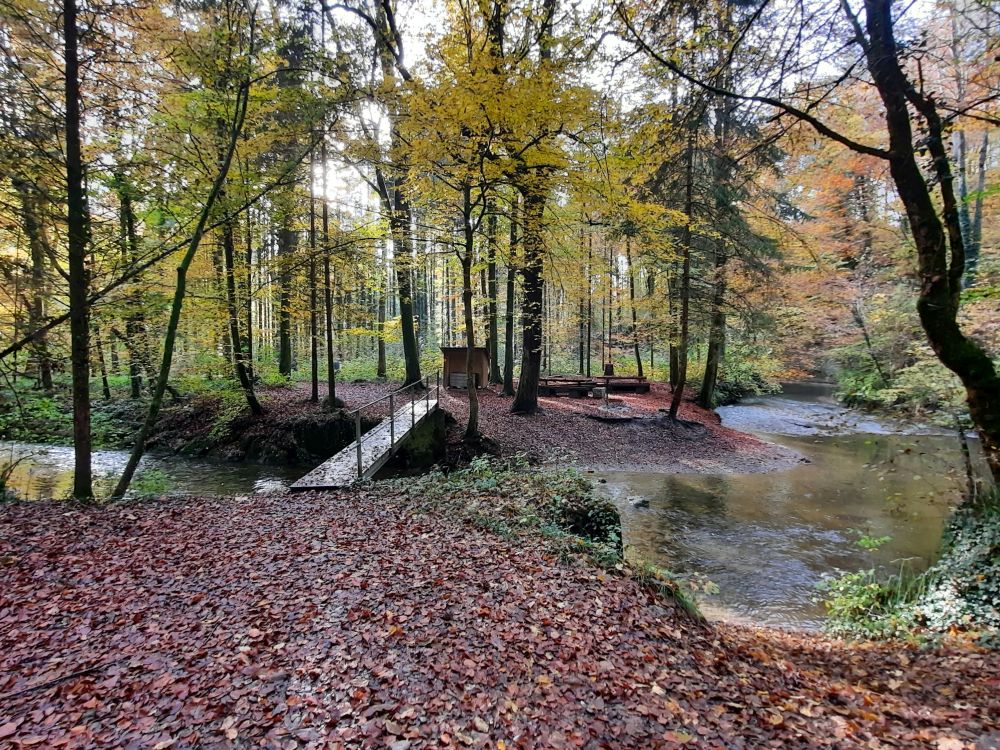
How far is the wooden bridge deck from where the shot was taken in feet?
25.1

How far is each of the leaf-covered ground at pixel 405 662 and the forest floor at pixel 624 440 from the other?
6.45m

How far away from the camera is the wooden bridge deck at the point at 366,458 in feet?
25.1

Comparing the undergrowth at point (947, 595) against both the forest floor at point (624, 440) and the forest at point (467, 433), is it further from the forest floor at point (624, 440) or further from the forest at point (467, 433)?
the forest floor at point (624, 440)

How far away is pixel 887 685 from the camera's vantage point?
3598 millimetres

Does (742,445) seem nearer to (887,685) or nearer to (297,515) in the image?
(887,685)

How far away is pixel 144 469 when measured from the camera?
35.4 feet

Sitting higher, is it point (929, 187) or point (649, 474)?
point (929, 187)

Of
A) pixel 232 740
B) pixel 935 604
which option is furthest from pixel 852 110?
pixel 232 740

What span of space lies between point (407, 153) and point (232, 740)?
871 cm

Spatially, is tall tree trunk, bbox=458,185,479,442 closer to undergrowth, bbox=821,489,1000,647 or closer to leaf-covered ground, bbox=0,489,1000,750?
leaf-covered ground, bbox=0,489,1000,750

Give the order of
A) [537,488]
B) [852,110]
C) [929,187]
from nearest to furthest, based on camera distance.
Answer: [929,187], [852,110], [537,488]

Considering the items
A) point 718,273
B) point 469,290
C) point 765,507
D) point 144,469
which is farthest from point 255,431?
point 718,273

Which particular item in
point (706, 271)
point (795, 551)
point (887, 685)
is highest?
point (706, 271)

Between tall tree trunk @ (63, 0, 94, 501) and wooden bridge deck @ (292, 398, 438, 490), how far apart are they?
3.06m
